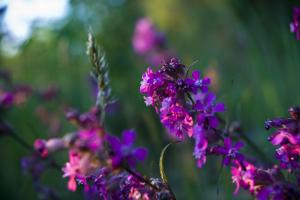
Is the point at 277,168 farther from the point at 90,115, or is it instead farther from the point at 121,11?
the point at 121,11

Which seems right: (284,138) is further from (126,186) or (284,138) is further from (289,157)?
(126,186)

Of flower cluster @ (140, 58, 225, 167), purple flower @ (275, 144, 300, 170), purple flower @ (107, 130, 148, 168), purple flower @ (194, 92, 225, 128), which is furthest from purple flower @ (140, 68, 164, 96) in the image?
purple flower @ (275, 144, 300, 170)

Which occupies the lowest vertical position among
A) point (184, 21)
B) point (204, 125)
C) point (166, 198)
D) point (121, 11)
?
point (184, 21)

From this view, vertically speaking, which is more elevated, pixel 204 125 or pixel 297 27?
pixel 297 27

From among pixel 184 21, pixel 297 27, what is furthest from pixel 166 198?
pixel 184 21

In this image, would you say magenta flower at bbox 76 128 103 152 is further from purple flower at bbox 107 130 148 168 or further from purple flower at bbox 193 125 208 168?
purple flower at bbox 193 125 208 168
